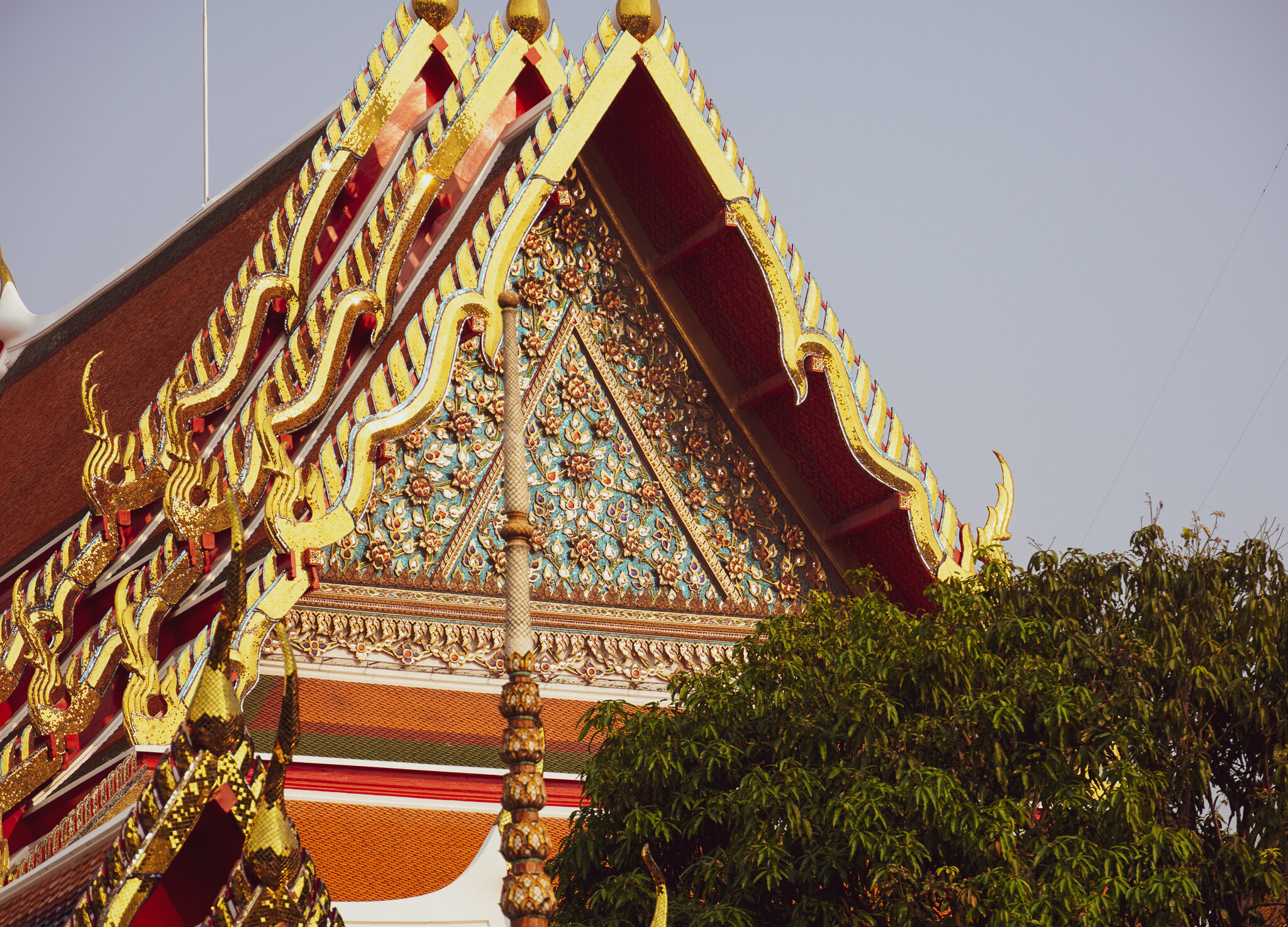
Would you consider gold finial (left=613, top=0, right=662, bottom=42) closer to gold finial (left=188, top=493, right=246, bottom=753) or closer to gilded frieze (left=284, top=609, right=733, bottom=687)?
gilded frieze (left=284, top=609, right=733, bottom=687)

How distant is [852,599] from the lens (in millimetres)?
7523

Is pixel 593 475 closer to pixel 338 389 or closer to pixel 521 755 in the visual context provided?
pixel 338 389

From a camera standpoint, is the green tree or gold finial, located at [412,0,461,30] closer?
the green tree

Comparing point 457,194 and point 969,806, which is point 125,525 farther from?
point 969,806

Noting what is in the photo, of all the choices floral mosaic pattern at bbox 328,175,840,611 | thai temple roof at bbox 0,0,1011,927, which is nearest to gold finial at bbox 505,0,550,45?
thai temple roof at bbox 0,0,1011,927

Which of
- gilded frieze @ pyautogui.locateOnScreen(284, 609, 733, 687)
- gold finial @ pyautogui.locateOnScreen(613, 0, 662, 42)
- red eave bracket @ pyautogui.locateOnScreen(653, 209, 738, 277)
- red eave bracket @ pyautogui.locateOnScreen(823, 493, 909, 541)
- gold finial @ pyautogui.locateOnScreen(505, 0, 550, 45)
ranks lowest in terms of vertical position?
gilded frieze @ pyautogui.locateOnScreen(284, 609, 733, 687)

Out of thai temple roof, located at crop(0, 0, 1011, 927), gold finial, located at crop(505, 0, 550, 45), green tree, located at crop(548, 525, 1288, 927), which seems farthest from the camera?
gold finial, located at crop(505, 0, 550, 45)

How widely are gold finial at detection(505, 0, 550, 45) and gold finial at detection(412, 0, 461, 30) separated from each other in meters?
0.33

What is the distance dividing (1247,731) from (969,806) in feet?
4.26

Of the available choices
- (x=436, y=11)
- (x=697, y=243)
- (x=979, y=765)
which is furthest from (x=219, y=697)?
(x=436, y=11)

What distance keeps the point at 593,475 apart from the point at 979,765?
108 inches

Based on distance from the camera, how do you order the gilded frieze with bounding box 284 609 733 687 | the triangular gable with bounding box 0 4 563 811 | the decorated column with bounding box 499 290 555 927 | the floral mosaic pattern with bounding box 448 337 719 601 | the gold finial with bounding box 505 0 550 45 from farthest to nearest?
the gold finial with bounding box 505 0 550 45
the floral mosaic pattern with bounding box 448 337 719 601
the gilded frieze with bounding box 284 609 733 687
the triangular gable with bounding box 0 4 563 811
the decorated column with bounding box 499 290 555 927

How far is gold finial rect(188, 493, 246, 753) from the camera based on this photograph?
3807 millimetres

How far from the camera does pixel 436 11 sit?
966 cm
